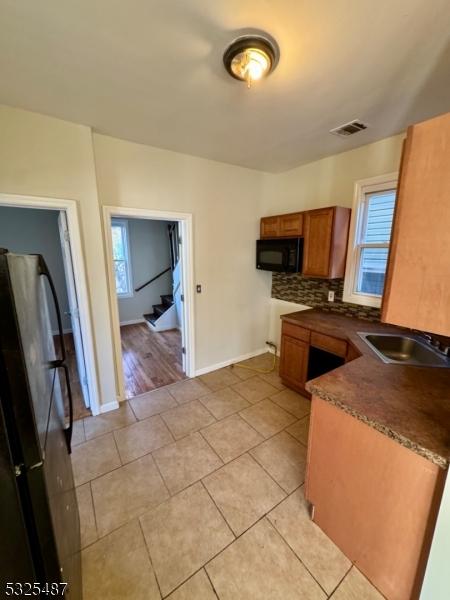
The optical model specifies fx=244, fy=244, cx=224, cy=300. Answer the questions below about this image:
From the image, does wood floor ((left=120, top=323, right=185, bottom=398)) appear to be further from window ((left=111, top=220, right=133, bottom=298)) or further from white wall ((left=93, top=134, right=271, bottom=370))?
window ((left=111, top=220, right=133, bottom=298))

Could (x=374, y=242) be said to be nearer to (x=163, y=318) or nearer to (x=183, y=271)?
(x=183, y=271)

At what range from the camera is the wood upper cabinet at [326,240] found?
251cm

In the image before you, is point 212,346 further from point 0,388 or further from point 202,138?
point 0,388

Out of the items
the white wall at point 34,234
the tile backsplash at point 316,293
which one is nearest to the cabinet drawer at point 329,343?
the tile backsplash at point 316,293

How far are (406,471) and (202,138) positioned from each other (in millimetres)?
2786

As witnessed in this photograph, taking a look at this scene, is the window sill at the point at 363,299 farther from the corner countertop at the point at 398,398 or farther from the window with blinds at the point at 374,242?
the corner countertop at the point at 398,398

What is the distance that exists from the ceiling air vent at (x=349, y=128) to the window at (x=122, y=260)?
429 cm

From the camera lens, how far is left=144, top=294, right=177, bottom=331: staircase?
507 centimetres

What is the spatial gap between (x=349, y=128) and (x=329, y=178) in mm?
747

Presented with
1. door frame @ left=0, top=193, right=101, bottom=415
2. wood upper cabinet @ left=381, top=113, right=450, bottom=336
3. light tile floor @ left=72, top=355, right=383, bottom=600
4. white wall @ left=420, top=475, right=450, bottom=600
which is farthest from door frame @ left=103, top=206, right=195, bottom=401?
white wall @ left=420, top=475, right=450, bottom=600

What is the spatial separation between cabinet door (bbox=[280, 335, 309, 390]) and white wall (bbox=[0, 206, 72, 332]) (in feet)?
12.4

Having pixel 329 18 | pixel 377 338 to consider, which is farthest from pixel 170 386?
pixel 329 18

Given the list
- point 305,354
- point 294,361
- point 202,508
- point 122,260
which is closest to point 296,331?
point 305,354

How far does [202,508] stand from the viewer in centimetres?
160
